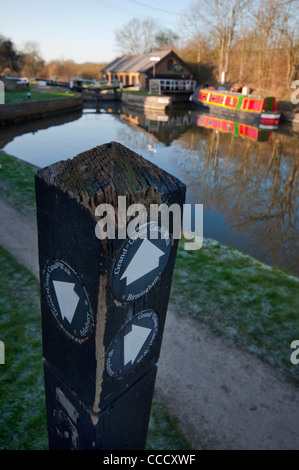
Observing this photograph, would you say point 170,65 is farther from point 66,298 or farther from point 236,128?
point 66,298

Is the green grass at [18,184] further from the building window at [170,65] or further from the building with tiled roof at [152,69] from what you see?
the building window at [170,65]

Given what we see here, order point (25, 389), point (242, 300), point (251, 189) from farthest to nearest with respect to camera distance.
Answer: point (251, 189), point (242, 300), point (25, 389)

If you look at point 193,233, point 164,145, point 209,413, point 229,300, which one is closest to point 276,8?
point 164,145

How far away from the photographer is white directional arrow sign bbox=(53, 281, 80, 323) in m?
1.15

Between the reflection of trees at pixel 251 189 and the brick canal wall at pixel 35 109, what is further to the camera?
the brick canal wall at pixel 35 109

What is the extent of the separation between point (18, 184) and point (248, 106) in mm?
19225

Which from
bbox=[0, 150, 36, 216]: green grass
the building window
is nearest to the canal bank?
bbox=[0, 150, 36, 216]: green grass

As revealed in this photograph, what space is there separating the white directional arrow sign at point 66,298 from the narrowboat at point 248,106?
22.3 m

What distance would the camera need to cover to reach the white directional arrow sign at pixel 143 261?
3.42 feet

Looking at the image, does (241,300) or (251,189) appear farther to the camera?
(251,189)

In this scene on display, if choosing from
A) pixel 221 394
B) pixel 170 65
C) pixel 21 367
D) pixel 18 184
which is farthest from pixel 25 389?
pixel 170 65

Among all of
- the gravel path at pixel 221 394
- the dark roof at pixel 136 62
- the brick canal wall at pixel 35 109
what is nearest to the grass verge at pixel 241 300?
the gravel path at pixel 221 394

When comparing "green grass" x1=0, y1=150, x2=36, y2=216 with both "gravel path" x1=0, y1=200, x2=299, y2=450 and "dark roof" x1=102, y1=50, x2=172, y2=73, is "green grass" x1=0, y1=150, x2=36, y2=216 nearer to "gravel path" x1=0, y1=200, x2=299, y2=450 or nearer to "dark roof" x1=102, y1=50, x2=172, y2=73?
"gravel path" x1=0, y1=200, x2=299, y2=450

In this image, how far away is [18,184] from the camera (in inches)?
314
